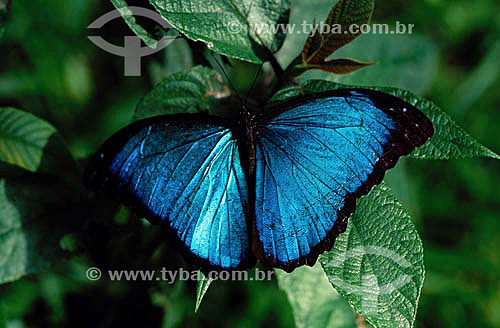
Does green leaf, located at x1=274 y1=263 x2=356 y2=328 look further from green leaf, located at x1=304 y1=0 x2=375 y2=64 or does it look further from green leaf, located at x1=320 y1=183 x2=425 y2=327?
green leaf, located at x1=304 y1=0 x2=375 y2=64

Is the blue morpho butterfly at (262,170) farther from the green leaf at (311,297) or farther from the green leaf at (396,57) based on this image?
the green leaf at (396,57)

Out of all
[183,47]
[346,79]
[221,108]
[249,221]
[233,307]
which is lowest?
[233,307]

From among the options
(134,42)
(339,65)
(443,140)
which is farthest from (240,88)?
(443,140)

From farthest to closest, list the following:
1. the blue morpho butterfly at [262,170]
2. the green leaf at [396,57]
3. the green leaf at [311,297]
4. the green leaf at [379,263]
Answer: the green leaf at [396,57], the green leaf at [311,297], the blue morpho butterfly at [262,170], the green leaf at [379,263]

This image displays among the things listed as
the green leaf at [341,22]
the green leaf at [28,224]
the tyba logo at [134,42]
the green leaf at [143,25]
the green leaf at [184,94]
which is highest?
the tyba logo at [134,42]

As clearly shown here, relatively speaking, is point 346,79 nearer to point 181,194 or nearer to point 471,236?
point 181,194

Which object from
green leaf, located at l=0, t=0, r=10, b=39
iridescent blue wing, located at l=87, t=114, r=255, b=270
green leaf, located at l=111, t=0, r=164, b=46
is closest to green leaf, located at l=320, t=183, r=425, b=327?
iridescent blue wing, located at l=87, t=114, r=255, b=270

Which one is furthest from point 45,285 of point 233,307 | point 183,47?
point 183,47

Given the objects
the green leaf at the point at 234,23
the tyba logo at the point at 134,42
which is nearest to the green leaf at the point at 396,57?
the green leaf at the point at 234,23
